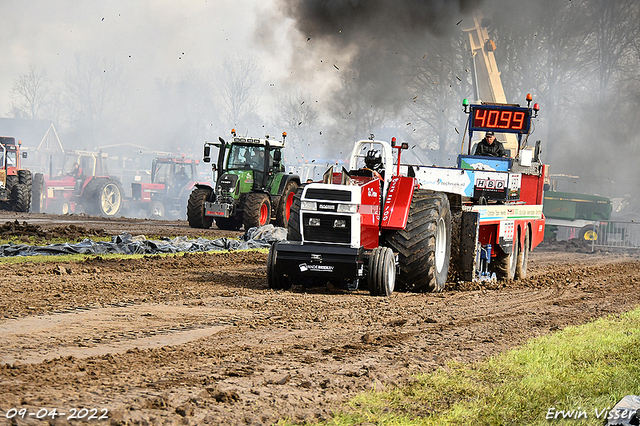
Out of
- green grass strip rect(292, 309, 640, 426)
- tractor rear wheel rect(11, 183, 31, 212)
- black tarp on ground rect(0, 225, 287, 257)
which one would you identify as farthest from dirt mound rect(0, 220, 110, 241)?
green grass strip rect(292, 309, 640, 426)

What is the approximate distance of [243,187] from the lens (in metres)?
21.1

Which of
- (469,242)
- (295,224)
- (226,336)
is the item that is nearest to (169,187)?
(469,242)

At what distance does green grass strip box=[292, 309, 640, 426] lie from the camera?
4387 millimetres

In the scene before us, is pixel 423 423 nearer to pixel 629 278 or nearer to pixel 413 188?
pixel 413 188

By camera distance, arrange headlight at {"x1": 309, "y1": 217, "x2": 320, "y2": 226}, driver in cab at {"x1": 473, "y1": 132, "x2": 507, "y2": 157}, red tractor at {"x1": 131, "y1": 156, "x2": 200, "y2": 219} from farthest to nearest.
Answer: red tractor at {"x1": 131, "y1": 156, "x2": 200, "y2": 219} < driver in cab at {"x1": 473, "y1": 132, "x2": 507, "y2": 157} < headlight at {"x1": 309, "y1": 217, "x2": 320, "y2": 226}

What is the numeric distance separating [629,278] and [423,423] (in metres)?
10.6

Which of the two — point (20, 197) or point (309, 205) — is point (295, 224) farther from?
point (20, 197)

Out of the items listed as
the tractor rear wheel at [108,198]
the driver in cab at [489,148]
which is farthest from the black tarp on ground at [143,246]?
the tractor rear wheel at [108,198]

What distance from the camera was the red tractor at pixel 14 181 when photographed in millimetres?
27266

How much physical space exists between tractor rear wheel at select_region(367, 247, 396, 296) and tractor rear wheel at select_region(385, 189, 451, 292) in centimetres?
49

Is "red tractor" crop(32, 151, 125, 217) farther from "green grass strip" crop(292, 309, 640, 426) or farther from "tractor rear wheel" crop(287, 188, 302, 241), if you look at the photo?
"green grass strip" crop(292, 309, 640, 426)

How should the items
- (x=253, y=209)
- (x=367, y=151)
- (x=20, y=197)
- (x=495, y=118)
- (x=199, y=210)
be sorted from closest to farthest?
(x=367, y=151)
(x=495, y=118)
(x=253, y=209)
(x=199, y=210)
(x=20, y=197)

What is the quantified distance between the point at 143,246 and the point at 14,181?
598 inches

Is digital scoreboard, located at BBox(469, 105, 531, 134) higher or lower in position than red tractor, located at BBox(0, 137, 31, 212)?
higher
